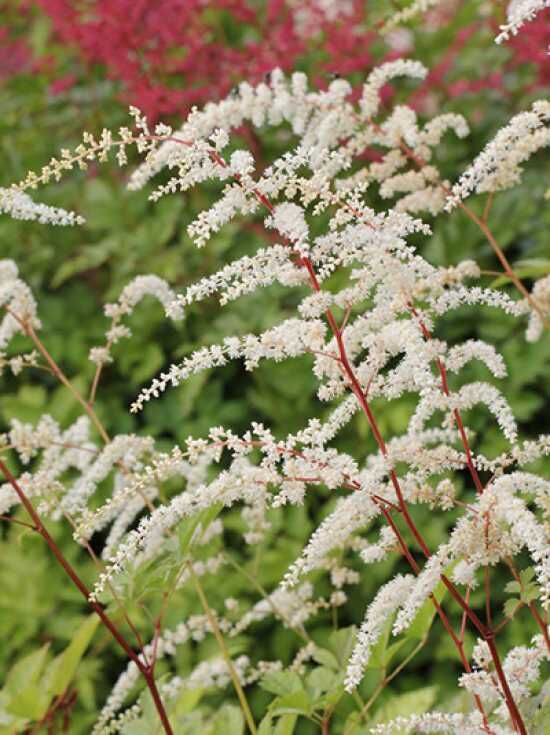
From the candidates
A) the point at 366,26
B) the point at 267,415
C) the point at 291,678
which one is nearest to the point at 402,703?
the point at 291,678

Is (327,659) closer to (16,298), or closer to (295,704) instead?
(295,704)

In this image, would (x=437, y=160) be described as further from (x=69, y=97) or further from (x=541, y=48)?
(x=69, y=97)

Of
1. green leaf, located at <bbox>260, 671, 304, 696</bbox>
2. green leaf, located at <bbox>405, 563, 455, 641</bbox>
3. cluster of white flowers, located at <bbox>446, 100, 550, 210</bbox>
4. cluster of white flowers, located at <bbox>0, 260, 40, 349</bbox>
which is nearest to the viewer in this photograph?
cluster of white flowers, located at <bbox>446, 100, 550, 210</bbox>

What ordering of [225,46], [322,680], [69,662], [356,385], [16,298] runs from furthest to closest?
1. [225,46]
2. [16,298]
3. [69,662]
4. [322,680]
5. [356,385]

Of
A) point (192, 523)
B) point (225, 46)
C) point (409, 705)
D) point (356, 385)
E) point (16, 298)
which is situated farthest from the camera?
point (225, 46)

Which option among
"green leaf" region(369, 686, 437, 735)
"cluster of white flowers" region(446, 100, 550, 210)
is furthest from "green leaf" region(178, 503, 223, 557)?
"green leaf" region(369, 686, 437, 735)

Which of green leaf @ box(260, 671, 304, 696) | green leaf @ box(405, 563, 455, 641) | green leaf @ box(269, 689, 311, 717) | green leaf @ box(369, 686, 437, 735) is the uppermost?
green leaf @ box(405, 563, 455, 641)

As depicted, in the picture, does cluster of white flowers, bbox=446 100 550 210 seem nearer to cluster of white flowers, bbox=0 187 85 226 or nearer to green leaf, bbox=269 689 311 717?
cluster of white flowers, bbox=0 187 85 226

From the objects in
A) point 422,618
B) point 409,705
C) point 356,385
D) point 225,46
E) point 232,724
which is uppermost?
point 225,46

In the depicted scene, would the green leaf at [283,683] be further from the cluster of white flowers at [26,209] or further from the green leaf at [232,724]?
the cluster of white flowers at [26,209]

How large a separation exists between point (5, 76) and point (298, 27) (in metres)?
2.23

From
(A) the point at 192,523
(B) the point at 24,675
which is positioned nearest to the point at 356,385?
(A) the point at 192,523

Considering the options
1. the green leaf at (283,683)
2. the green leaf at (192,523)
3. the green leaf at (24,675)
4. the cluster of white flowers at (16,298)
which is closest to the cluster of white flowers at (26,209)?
the cluster of white flowers at (16,298)

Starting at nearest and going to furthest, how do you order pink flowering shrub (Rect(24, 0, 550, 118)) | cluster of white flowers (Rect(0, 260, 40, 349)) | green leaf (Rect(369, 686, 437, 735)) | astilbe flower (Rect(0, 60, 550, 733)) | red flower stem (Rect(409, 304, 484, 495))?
astilbe flower (Rect(0, 60, 550, 733)), red flower stem (Rect(409, 304, 484, 495)), cluster of white flowers (Rect(0, 260, 40, 349)), green leaf (Rect(369, 686, 437, 735)), pink flowering shrub (Rect(24, 0, 550, 118))
